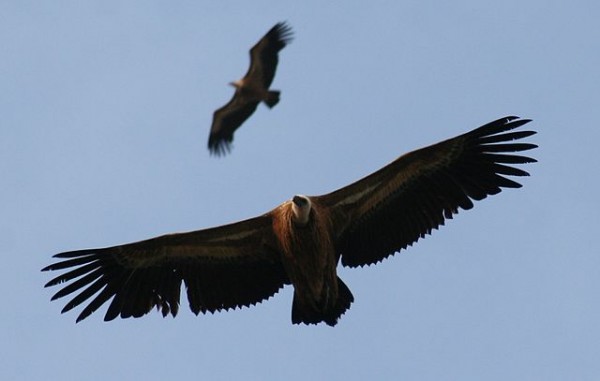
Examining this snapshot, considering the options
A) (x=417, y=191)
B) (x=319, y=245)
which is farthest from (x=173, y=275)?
(x=417, y=191)

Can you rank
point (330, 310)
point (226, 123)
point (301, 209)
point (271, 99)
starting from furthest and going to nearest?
point (226, 123) < point (271, 99) < point (330, 310) < point (301, 209)

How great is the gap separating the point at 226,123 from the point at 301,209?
14.4 feet

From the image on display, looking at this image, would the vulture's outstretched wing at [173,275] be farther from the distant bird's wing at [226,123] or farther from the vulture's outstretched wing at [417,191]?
the distant bird's wing at [226,123]

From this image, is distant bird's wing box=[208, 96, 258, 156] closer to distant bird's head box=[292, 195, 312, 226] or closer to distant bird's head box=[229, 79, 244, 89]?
distant bird's head box=[229, 79, 244, 89]

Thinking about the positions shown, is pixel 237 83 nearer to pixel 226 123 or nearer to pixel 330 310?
pixel 226 123

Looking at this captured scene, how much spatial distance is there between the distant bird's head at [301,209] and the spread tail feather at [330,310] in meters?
0.85

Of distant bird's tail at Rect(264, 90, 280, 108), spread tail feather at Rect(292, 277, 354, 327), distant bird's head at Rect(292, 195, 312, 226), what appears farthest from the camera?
distant bird's tail at Rect(264, 90, 280, 108)

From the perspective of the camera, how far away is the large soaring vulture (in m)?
15.2

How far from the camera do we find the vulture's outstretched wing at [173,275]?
615 inches

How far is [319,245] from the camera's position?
15.0 metres

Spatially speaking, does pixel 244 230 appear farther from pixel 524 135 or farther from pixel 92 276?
pixel 524 135

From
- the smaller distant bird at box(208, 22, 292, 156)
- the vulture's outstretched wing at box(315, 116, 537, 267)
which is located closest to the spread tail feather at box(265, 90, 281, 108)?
the smaller distant bird at box(208, 22, 292, 156)

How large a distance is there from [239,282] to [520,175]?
3.39 metres

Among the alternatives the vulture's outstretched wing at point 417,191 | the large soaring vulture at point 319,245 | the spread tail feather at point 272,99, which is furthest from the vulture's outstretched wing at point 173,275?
the spread tail feather at point 272,99
